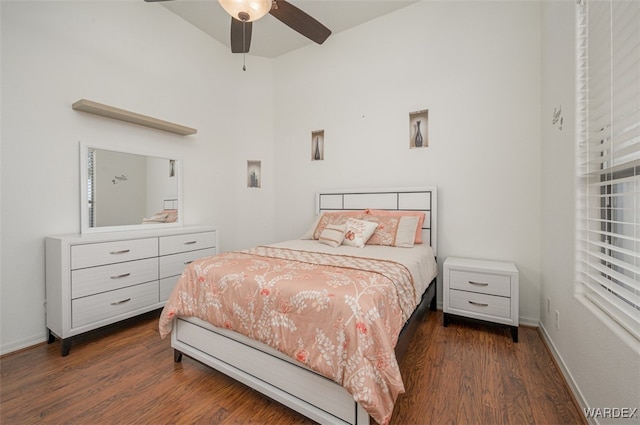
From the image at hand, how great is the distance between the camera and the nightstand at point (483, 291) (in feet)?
7.00

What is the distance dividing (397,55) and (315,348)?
322 cm

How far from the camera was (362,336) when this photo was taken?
1120 millimetres

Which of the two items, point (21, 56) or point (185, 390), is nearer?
point (185, 390)

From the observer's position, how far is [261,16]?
1.70m

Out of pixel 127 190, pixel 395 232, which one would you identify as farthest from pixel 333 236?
pixel 127 190

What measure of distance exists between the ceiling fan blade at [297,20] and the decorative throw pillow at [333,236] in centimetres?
175

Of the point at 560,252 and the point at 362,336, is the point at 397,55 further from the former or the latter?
the point at 362,336

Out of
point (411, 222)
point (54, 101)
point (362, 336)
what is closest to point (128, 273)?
point (54, 101)

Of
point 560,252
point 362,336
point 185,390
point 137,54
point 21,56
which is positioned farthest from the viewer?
point 137,54

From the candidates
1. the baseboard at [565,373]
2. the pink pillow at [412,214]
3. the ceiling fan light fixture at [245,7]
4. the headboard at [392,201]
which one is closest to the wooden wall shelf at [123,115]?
the ceiling fan light fixture at [245,7]

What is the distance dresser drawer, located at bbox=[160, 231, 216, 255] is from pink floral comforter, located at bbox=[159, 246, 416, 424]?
1.01 metres

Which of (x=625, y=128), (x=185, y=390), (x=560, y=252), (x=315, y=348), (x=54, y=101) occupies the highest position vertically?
(x=54, y=101)

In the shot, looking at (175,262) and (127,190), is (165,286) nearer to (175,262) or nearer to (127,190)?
(175,262)

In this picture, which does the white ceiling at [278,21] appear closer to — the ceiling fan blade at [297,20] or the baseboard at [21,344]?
the ceiling fan blade at [297,20]
